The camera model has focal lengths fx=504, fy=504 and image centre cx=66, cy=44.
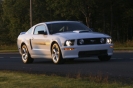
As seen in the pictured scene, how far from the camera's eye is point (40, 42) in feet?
55.7

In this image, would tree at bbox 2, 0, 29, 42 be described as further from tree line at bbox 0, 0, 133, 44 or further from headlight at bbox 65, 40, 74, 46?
headlight at bbox 65, 40, 74, 46

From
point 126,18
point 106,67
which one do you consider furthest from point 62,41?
point 126,18

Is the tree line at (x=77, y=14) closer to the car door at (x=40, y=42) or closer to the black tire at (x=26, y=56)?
the black tire at (x=26, y=56)

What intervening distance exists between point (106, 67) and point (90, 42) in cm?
177

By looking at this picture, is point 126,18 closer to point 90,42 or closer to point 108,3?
point 108,3

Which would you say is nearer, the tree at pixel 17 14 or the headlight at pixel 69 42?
the headlight at pixel 69 42

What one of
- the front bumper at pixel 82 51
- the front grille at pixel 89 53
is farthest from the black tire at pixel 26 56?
the front grille at pixel 89 53

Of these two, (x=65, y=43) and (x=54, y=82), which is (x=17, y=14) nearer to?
(x=65, y=43)

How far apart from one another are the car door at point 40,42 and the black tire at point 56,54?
14.6 inches

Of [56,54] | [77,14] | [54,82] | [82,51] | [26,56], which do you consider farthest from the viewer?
[77,14]

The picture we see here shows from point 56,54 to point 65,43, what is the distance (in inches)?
22.7

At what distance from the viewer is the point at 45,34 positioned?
55.0 ft

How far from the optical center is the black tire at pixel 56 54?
15.8 metres

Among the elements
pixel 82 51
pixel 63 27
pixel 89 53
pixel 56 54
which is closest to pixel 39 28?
pixel 63 27
